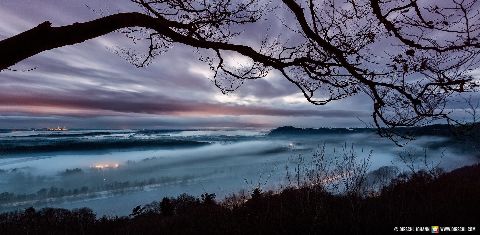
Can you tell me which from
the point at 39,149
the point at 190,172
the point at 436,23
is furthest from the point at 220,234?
the point at 39,149

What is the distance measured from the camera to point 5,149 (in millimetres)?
38469

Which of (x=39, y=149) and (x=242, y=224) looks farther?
(x=39, y=149)

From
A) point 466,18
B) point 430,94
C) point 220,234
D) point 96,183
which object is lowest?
point 96,183

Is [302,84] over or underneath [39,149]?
over

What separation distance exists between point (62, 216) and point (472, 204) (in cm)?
1031

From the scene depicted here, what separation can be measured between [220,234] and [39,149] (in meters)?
40.2

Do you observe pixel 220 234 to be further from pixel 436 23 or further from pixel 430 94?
pixel 436 23

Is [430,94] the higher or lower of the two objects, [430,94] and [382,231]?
the higher

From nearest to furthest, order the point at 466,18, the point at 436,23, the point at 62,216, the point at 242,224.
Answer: the point at 466,18 < the point at 436,23 < the point at 242,224 < the point at 62,216

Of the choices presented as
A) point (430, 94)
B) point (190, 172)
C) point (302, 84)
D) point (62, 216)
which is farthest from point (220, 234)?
point (190, 172)

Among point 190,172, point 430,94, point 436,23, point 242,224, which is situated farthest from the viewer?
point 190,172

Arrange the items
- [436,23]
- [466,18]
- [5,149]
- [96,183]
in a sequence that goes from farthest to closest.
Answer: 1. [5,149]
2. [96,183]
3. [436,23]
4. [466,18]

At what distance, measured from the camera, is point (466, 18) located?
405cm

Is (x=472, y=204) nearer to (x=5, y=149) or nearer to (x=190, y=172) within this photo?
(x=190, y=172)
